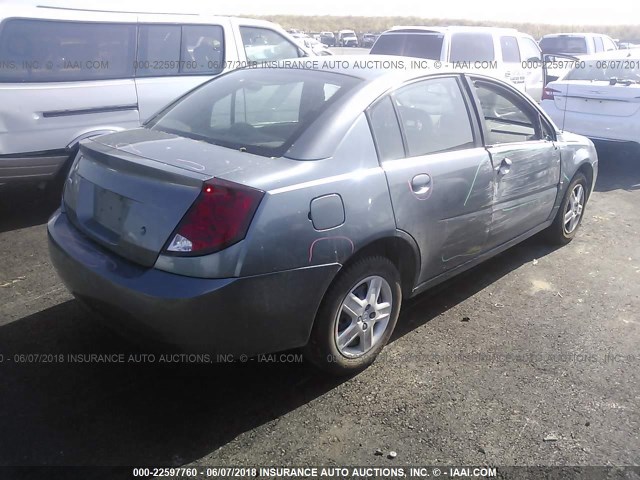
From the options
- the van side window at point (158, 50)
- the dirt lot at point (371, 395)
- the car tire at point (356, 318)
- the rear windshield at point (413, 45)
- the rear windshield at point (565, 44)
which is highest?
the rear windshield at point (565, 44)

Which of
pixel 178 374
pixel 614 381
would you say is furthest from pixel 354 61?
pixel 614 381

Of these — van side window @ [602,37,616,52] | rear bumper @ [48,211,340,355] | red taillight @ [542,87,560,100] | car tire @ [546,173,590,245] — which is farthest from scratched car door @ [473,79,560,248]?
van side window @ [602,37,616,52]

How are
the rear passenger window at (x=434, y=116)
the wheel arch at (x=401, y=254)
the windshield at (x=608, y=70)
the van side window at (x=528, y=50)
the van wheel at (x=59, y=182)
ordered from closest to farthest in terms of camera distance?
the wheel arch at (x=401, y=254) < the rear passenger window at (x=434, y=116) < the van wheel at (x=59, y=182) < the windshield at (x=608, y=70) < the van side window at (x=528, y=50)

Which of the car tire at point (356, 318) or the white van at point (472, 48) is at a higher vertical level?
the white van at point (472, 48)

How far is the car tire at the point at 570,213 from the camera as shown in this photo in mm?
5062

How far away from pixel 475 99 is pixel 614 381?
1.91 m

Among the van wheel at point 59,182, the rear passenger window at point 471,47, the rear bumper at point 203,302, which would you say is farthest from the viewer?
the rear passenger window at point 471,47

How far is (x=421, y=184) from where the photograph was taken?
131 inches

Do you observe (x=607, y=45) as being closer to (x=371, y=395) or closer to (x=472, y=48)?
(x=472, y=48)

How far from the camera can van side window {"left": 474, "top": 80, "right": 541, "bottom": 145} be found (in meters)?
4.06

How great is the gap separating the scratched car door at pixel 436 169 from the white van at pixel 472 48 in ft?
18.1

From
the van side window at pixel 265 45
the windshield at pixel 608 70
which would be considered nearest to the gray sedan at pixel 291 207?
the van side window at pixel 265 45

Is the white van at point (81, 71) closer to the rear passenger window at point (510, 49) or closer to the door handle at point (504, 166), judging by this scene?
the door handle at point (504, 166)

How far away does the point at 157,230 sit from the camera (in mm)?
2629
